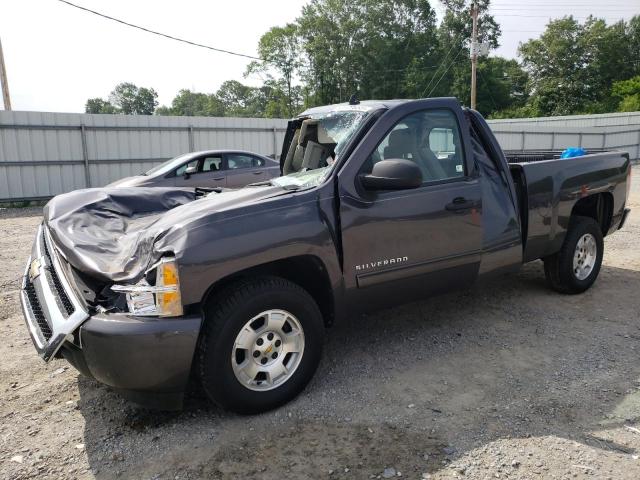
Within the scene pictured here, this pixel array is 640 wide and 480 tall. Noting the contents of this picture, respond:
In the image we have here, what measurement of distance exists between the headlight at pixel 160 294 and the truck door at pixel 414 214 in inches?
43.9

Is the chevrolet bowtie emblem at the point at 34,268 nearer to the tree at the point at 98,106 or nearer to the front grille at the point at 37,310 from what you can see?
the front grille at the point at 37,310

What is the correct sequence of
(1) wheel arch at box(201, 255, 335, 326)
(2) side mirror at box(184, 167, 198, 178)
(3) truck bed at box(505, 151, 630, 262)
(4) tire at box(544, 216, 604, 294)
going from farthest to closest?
(2) side mirror at box(184, 167, 198, 178) < (4) tire at box(544, 216, 604, 294) < (3) truck bed at box(505, 151, 630, 262) < (1) wheel arch at box(201, 255, 335, 326)

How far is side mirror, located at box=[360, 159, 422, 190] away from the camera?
3.25 m

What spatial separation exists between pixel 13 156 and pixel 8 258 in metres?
7.48

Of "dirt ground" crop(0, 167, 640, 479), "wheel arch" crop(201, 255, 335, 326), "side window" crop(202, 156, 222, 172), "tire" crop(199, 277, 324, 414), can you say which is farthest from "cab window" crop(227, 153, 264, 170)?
"tire" crop(199, 277, 324, 414)

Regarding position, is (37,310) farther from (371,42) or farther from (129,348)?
(371,42)

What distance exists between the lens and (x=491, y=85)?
57.5m

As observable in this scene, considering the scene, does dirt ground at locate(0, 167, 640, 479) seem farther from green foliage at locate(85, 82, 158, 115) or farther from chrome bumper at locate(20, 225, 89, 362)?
green foliage at locate(85, 82, 158, 115)

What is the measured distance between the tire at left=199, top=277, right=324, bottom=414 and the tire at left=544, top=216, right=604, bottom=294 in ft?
9.78

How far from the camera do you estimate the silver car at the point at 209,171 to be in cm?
1031

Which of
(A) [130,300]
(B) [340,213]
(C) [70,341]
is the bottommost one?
(C) [70,341]

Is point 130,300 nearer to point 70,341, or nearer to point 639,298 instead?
point 70,341

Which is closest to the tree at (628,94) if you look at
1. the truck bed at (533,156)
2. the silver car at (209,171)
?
the silver car at (209,171)

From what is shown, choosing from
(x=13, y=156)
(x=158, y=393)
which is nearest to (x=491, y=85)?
(x=13, y=156)
